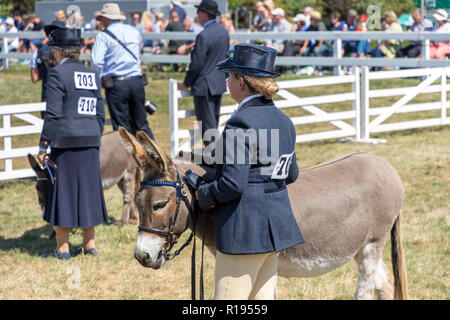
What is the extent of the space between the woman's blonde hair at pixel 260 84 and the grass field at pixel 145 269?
2591 millimetres

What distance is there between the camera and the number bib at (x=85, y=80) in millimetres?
6840

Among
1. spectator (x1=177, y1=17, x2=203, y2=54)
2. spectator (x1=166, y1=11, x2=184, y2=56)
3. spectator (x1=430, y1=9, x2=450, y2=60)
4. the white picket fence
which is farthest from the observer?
spectator (x1=166, y1=11, x2=184, y2=56)

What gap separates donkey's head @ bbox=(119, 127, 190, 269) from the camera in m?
4.13

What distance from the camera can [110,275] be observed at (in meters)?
6.75

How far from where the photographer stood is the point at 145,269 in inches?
270

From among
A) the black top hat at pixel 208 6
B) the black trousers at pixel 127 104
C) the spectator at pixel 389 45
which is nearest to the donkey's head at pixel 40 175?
the black trousers at pixel 127 104

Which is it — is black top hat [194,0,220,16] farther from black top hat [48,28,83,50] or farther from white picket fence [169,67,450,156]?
black top hat [48,28,83,50]

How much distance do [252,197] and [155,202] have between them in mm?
595

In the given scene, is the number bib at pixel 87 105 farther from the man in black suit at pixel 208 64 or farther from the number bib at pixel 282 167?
the number bib at pixel 282 167

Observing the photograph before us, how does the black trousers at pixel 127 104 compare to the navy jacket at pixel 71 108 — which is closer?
the navy jacket at pixel 71 108

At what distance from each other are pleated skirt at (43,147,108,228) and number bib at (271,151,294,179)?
3.39 meters

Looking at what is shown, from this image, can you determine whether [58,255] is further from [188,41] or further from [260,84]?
[188,41]

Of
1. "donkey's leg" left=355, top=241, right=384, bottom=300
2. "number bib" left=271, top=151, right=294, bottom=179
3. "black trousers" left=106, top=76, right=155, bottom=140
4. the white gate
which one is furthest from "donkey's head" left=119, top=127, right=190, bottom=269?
the white gate

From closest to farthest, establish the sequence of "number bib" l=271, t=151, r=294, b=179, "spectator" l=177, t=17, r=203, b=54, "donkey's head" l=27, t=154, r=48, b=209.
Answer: "number bib" l=271, t=151, r=294, b=179 → "donkey's head" l=27, t=154, r=48, b=209 → "spectator" l=177, t=17, r=203, b=54
